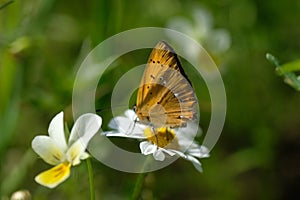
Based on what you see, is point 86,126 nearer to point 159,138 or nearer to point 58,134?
point 58,134

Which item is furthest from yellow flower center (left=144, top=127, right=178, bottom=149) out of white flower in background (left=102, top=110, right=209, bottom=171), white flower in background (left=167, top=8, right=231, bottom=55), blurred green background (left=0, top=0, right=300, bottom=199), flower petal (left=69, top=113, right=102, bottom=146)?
white flower in background (left=167, top=8, right=231, bottom=55)

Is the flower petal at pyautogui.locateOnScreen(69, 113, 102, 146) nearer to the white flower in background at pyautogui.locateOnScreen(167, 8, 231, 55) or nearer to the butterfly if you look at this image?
the butterfly

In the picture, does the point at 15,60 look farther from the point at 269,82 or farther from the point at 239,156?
the point at 269,82

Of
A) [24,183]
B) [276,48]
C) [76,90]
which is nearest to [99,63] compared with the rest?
[76,90]

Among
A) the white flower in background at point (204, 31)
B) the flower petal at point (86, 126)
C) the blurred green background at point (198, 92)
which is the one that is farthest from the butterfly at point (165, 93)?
the white flower in background at point (204, 31)

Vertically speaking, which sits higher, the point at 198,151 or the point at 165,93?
the point at 165,93

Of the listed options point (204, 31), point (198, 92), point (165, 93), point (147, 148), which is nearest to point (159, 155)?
point (147, 148)
